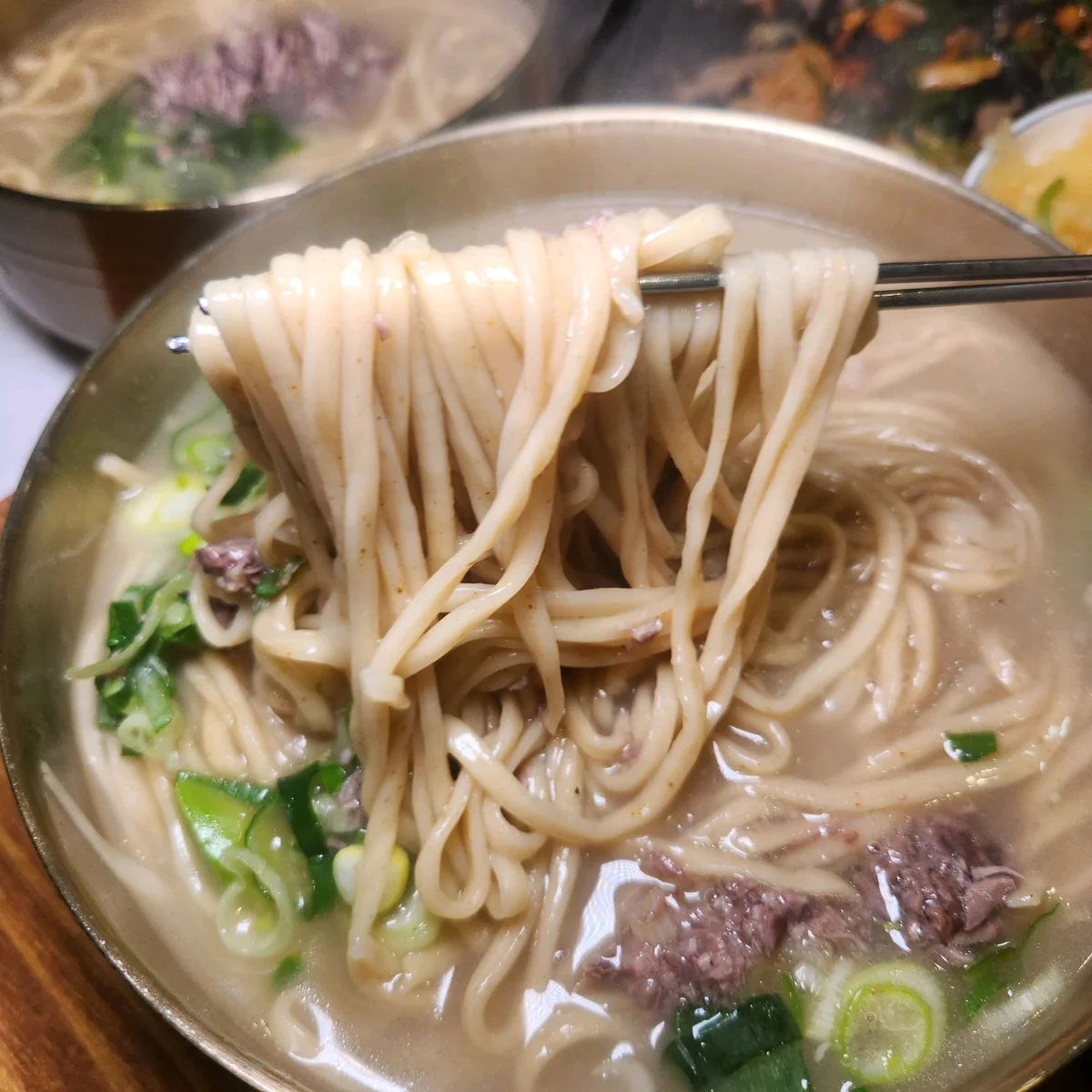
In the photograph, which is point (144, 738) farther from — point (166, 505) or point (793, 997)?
point (793, 997)

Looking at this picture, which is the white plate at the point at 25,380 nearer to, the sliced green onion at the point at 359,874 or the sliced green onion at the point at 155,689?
the sliced green onion at the point at 155,689

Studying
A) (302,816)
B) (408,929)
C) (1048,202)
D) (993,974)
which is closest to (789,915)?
(993,974)

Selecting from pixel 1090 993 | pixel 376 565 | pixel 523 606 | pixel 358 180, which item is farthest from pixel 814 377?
pixel 358 180

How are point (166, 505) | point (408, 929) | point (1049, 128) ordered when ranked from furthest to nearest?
point (1049, 128)
point (166, 505)
point (408, 929)

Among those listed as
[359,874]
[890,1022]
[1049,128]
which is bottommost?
[359,874]

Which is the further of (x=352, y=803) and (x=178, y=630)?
(x=178, y=630)

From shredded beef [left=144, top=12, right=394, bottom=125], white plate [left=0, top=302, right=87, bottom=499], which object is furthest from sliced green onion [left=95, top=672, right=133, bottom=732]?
shredded beef [left=144, top=12, right=394, bottom=125]

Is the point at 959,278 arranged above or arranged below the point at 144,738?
above

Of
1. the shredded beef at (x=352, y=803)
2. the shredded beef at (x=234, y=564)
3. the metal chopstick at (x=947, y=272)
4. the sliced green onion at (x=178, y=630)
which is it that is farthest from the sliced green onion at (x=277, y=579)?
the metal chopstick at (x=947, y=272)
